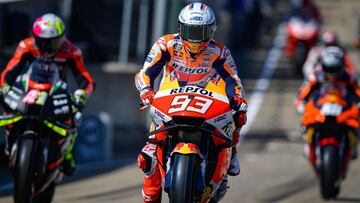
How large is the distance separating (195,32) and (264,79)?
15.6m

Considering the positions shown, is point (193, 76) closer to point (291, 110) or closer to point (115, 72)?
point (115, 72)

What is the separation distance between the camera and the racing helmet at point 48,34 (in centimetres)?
1037

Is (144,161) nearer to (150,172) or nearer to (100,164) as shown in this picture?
(150,172)

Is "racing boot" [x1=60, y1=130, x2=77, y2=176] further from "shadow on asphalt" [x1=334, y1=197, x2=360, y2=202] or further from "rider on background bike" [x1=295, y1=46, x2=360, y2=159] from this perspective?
"shadow on asphalt" [x1=334, y1=197, x2=360, y2=202]

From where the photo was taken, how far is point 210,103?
8180 mm

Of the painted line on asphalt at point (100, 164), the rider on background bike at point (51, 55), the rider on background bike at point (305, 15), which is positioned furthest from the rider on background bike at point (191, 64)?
the rider on background bike at point (305, 15)

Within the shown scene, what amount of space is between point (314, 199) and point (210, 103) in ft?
15.4

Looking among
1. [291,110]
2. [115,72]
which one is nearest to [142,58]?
[115,72]

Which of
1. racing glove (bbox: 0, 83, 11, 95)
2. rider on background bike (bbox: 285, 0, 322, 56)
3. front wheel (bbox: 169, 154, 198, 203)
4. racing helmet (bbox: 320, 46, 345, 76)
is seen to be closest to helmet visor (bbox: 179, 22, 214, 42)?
front wheel (bbox: 169, 154, 198, 203)

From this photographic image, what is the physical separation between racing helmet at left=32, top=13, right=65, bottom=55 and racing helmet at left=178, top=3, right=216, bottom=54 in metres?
2.31

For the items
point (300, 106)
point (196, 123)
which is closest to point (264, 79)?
point (300, 106)

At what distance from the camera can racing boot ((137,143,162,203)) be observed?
842 centimetres

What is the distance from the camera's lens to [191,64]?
8.58m

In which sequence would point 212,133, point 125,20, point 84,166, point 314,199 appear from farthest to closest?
point 125,20 → point 84,166 → point 314,199 → point 212,133
